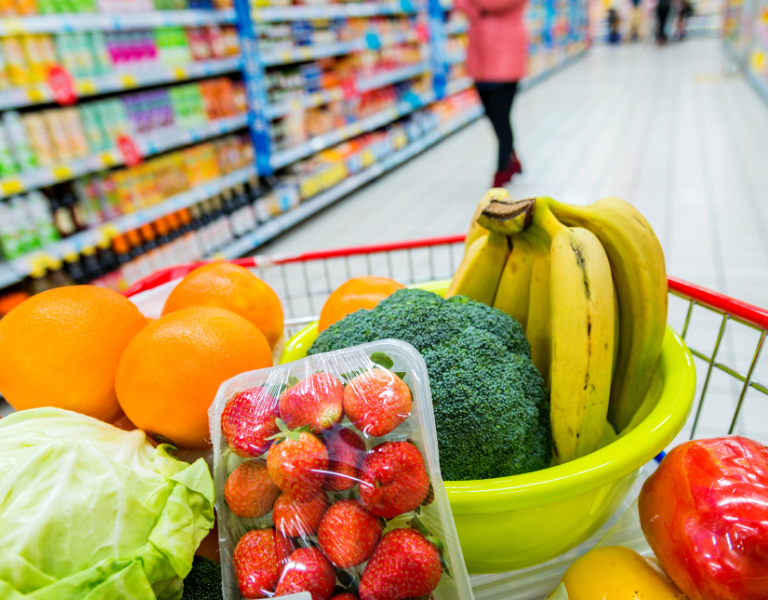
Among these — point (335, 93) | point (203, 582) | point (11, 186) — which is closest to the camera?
point (203, 582)

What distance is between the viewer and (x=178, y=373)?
2.22ft

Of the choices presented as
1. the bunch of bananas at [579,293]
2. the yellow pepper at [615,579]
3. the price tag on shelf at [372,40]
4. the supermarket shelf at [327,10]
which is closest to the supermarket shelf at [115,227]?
the supermarket shelf at [327,10]

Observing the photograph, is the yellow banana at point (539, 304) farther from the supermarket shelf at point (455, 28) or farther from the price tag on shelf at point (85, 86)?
the supermarket shelf at point (455, 28)

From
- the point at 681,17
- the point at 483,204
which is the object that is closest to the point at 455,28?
the point at 483,204

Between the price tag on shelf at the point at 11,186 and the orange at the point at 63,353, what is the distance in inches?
62.0

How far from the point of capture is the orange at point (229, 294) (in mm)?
915

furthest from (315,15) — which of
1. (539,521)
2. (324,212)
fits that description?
(539,521)

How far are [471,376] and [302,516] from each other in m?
0.30

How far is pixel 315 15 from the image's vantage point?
154 inches

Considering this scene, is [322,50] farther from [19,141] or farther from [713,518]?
[713,518]

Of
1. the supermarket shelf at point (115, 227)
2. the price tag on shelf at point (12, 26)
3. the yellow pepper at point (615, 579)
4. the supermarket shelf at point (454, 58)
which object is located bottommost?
the yellow pepper at point (615, 579)

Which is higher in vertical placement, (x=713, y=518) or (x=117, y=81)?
(x=117, y=81)

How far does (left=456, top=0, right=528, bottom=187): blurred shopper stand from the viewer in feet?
12.1

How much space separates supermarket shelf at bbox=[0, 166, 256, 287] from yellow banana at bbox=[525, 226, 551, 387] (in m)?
2.03
